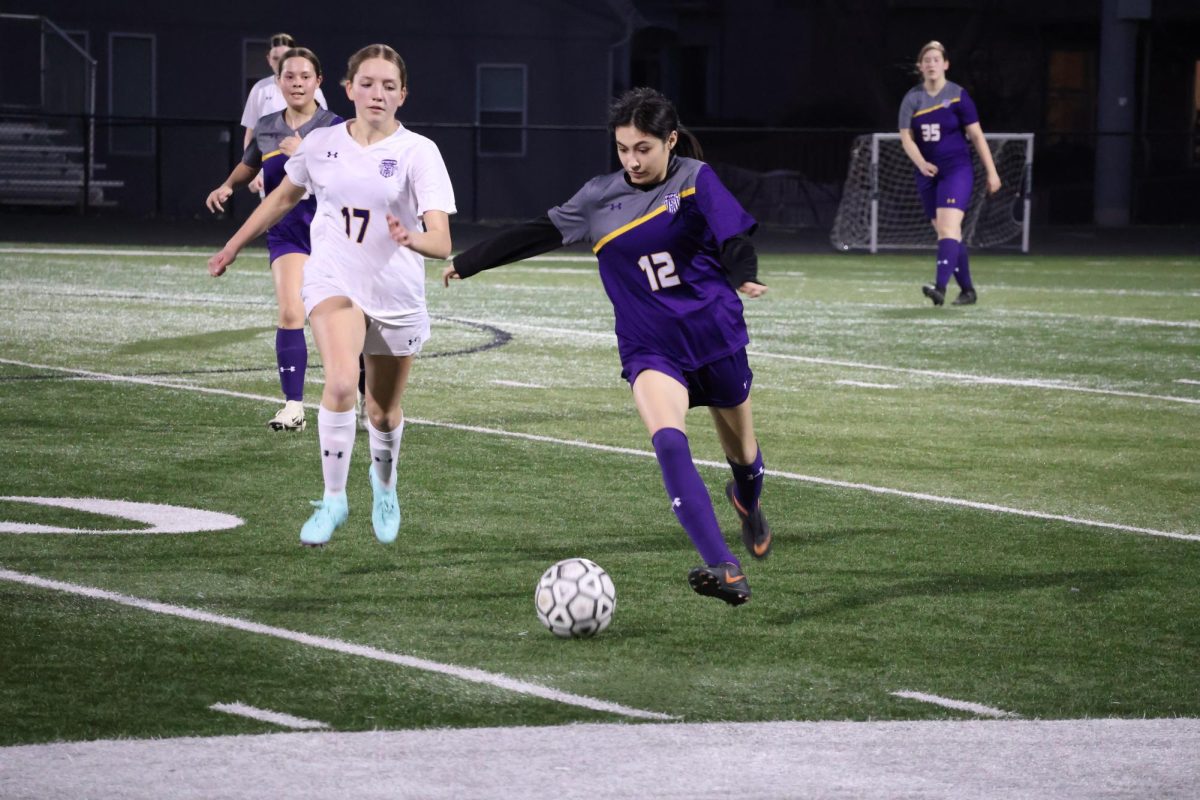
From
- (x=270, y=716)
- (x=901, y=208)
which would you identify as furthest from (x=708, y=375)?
(x=901, y=208)

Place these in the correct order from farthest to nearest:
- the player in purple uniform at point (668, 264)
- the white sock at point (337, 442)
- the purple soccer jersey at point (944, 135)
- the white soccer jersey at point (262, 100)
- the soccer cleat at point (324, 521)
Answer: the purple soccer jersey at point (944, 135), the white soccer jersey at point (262, 100), the white sock at point (337, 442), the soccer cleat at point (324, 521), the player in purple uniform at point (668, 264)

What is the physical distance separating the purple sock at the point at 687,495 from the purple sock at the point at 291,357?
4.78 meters

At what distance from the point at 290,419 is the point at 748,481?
13.4ft

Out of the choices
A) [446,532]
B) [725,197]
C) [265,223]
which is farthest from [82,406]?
[725,197]

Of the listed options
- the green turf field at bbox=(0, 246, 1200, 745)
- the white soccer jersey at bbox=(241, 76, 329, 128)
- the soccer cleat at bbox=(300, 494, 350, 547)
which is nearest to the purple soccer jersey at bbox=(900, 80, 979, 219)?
the green turf field at bbox=(0, 246, 1200, 745)

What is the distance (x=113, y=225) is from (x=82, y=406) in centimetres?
2270

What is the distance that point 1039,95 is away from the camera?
43625 mm

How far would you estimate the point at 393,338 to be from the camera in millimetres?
8172

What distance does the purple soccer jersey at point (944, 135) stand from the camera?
1969 cm

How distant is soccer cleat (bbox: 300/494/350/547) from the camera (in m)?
7.87

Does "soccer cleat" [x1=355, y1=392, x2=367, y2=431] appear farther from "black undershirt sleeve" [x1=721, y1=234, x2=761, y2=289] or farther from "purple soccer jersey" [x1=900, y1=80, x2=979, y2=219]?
"purple soccer jersey" [x1=900, y1=80, x2=979, y2=219]

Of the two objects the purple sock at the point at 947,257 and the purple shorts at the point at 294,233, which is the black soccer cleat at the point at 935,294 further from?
the purple shorts at the point at 294,233

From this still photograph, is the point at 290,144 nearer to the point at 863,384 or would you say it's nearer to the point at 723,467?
the point at 723,467

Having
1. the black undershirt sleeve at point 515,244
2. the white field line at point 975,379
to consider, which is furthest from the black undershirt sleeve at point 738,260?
the white field line at point 975,379
